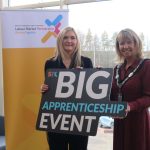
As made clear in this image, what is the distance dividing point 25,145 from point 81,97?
4.62ft

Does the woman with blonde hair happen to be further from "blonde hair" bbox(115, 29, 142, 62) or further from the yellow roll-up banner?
the yellow roll-up banner

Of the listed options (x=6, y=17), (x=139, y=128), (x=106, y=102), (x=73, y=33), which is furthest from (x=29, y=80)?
(x=139, y=128)

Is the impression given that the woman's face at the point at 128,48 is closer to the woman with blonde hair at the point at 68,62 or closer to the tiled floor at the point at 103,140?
the woman with blonde hair at the point at 68,62

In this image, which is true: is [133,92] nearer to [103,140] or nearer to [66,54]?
[66,54]

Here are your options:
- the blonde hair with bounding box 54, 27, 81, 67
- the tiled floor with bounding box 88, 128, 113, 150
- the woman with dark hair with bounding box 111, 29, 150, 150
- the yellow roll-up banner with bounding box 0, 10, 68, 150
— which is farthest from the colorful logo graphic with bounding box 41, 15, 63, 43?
the tiled floor with bounding box 88, 128, 113, 150

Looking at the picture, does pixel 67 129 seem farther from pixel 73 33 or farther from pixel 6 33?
pixel 6 33

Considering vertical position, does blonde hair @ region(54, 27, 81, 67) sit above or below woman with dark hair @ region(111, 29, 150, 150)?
above

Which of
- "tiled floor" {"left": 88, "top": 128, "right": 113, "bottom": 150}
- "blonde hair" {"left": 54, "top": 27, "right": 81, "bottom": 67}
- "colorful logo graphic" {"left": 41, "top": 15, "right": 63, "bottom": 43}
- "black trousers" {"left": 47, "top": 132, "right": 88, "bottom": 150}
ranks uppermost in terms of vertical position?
"colorful logo graphic" {"left": 41, "top": 15, "right": 63, "bottom": 43}

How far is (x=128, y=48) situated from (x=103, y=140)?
1988 mm

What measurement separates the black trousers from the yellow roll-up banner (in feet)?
2.64

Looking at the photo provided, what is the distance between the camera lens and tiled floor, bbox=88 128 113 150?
3840 millimetres

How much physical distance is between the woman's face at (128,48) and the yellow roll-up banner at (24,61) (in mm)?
1201

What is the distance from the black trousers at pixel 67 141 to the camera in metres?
2.62

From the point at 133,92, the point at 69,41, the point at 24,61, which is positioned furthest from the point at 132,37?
the point at 24,61
